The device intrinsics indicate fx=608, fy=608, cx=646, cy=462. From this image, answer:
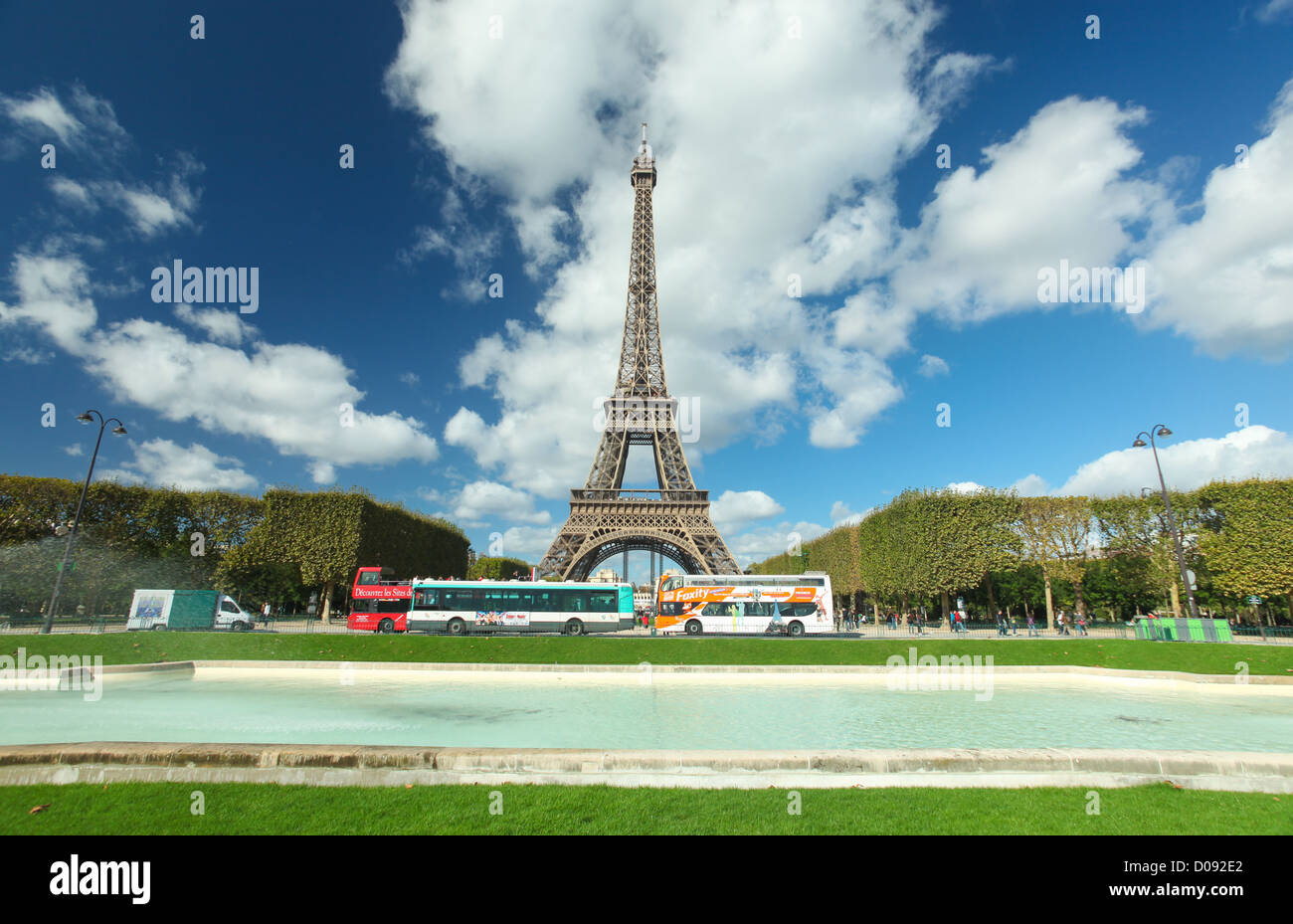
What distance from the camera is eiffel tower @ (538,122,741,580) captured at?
50.1m

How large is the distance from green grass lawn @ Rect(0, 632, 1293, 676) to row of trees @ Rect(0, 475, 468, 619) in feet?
57.0

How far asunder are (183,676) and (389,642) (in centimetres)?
635

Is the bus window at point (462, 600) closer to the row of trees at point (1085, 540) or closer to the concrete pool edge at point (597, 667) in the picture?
the concrete pool edge at point (597, 667)

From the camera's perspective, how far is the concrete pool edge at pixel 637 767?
22.5ft

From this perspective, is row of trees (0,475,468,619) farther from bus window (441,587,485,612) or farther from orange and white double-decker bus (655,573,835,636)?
orange and white double-decker bus (655,573,835,636)

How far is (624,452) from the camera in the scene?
198ft

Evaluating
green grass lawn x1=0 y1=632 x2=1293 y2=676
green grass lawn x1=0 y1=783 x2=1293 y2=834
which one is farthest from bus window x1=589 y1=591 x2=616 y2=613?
green grass lawn x1=0 y1=783 x2=1293 y2=834

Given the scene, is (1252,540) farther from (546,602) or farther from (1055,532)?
(546,602)

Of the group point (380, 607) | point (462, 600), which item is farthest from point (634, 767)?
point (380, 607)

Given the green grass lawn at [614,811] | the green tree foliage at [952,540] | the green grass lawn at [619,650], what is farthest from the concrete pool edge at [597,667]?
the green tree foliage at [952,540]

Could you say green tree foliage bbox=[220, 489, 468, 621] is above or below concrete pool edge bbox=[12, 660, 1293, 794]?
above

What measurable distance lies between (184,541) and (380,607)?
19230 mm

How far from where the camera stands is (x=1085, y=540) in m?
41.9
